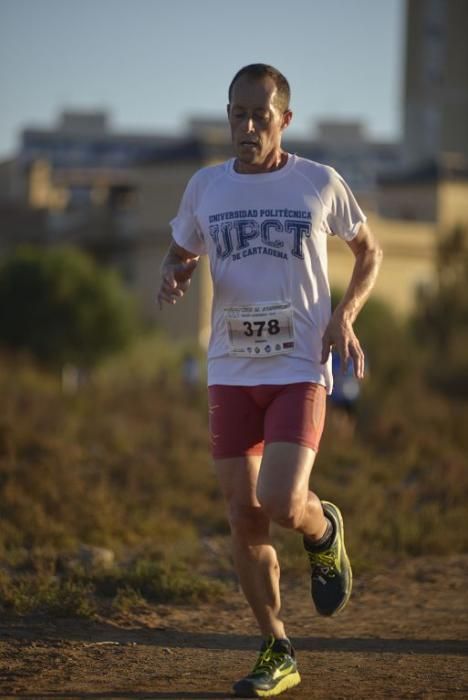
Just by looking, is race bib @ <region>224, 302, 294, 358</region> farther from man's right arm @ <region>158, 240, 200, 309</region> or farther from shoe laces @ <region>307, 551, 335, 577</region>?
shoe laces @ <region>307, 551, 335, 577</region>

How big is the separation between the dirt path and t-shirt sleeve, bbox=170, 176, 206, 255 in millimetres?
1761

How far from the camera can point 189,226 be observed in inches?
247

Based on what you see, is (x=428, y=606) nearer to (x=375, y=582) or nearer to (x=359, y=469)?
(x=375, y=582)

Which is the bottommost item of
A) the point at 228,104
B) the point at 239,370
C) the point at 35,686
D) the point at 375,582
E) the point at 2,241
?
the point at 2,241

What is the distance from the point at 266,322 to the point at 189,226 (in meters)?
0.57

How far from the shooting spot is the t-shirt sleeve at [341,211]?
6.14 metres

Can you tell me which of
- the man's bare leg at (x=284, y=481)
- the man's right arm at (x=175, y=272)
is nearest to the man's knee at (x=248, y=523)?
the man's bare leg at (x=284, y=481)

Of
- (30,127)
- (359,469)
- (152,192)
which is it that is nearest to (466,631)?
(359,469)

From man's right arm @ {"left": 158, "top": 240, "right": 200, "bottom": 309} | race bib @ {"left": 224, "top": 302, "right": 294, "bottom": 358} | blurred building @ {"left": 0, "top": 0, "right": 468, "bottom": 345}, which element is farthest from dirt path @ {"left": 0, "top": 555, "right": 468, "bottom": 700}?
blurred building @ {"left": 0, "top": 0, "right": 468, "bottom": 345}

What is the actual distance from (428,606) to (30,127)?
320 feet

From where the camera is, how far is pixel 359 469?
598 inches

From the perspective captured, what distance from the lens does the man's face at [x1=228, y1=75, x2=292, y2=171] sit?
6.05 meters

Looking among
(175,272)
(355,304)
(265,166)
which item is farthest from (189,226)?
(355,304)

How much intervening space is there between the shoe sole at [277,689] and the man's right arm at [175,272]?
1.55 meters
